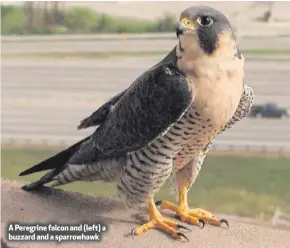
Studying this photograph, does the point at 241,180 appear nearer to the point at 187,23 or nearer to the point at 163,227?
the point at 163,227

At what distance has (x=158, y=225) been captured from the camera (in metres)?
1.61

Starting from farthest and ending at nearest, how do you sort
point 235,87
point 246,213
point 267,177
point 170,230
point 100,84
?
point 100,84
point 267,177
point 246,213
point 170,230
point 235,87

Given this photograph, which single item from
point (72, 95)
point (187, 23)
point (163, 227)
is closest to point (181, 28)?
point (187, 23)

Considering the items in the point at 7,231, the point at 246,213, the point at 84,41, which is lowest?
the point at 246,213

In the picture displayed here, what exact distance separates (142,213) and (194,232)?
187 millimetres

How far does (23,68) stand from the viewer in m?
3.06

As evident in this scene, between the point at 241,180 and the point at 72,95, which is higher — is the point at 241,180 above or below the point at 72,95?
below

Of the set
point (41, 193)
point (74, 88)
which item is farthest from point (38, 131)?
point (41, 193)

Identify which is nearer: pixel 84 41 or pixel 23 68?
pixel 84 41

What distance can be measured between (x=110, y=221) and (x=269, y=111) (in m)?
1.39

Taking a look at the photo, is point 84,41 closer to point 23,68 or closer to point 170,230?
point 23,68

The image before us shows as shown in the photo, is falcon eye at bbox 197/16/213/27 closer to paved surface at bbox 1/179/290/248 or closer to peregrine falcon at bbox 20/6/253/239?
peregrine falcon at bbox 20/6/253/239

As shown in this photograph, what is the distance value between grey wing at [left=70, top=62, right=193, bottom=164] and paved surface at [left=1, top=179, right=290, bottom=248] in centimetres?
22

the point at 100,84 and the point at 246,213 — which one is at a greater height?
the point at 100,84
